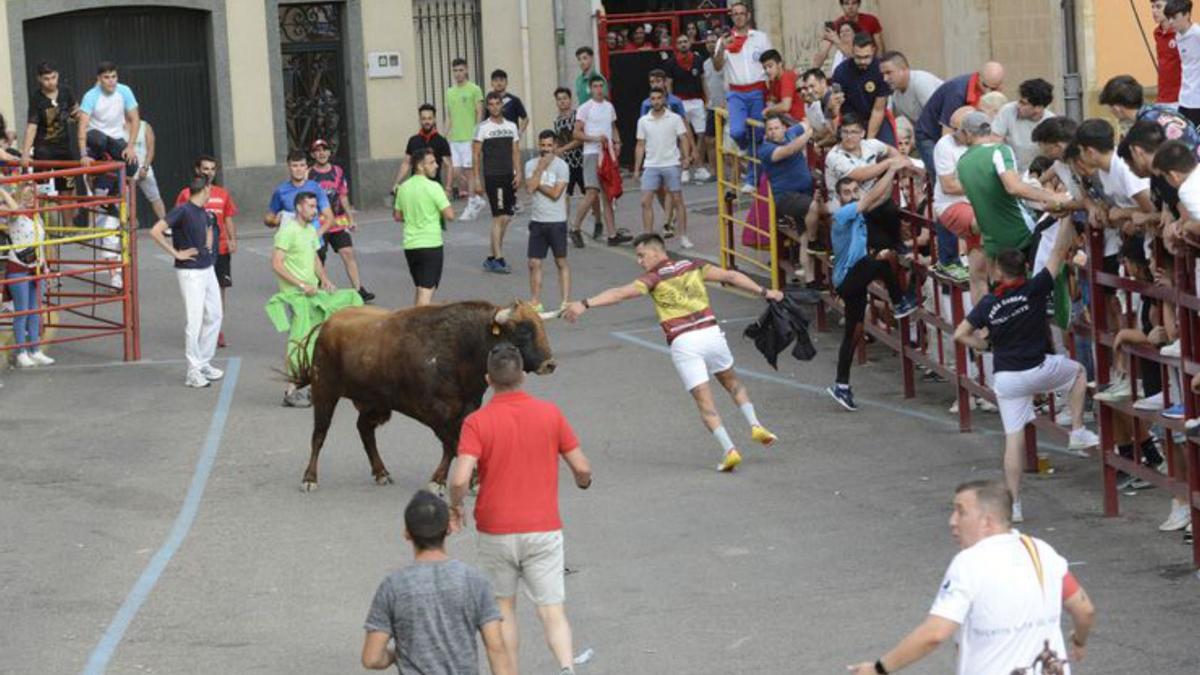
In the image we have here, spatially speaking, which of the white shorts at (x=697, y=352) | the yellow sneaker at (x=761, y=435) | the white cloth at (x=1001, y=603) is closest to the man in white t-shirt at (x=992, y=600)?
the white cloth at (x=1001, y=603)

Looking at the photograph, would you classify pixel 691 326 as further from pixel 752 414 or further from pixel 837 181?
pixel 837 181

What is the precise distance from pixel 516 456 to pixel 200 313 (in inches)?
396

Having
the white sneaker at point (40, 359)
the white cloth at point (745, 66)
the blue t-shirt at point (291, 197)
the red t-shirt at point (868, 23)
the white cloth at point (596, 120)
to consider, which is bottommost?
the white sneaker at point (40, 359)

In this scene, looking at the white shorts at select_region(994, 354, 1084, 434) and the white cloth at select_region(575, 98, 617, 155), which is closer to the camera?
the white shorts at select_region(994, 354, 1084, 434)

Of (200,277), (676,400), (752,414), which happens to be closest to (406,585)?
(752,414)

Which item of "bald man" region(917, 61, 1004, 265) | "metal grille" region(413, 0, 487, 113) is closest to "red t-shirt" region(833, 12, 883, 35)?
"bald man" region(917, 61, 1004, 265)

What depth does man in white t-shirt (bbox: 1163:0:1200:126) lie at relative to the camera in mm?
18109

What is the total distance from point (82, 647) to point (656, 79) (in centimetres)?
1604

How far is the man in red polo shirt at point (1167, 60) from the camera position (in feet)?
61.4

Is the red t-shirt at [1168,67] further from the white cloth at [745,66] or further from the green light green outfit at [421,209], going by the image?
the white cloth at [745,66]

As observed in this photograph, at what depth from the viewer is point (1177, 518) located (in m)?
13.3

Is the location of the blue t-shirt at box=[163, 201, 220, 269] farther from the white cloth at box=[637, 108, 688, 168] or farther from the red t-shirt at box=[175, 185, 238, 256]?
the white cloth at box=[637, 108, 688, 168]

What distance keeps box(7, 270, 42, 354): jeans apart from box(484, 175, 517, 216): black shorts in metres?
5.82

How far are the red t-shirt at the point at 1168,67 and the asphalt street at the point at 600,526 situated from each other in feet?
10.9
